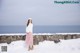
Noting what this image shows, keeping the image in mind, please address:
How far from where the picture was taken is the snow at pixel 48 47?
11.8 ft

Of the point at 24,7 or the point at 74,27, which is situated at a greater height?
the point at 24,7

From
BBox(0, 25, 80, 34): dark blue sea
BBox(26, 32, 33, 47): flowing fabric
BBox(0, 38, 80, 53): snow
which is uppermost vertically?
BBox(0, 25, 80, 34): dark blue sea

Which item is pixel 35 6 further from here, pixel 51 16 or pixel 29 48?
pixel 29 48

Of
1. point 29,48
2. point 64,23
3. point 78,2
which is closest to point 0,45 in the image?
point 29,48

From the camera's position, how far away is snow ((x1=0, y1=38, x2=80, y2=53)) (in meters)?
3.59

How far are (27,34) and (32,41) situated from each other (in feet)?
0.36

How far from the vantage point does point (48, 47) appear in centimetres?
360

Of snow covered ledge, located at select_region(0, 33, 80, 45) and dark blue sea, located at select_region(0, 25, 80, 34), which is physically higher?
dark blue sea, located at select_region(0, 25, 80, 34)

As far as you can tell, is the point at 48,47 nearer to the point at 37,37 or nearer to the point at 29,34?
the point at 37,37

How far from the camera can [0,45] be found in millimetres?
3615

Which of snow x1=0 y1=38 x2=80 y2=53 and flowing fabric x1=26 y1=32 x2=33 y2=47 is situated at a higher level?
flowing fabric x1=26 y1=32 x2=33 y2=47

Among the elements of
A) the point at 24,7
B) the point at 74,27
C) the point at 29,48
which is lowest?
the point at 29,48

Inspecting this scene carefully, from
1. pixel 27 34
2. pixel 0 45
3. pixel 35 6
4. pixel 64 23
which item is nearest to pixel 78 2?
pixel 64 23

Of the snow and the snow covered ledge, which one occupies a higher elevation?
the snow covered ledge
